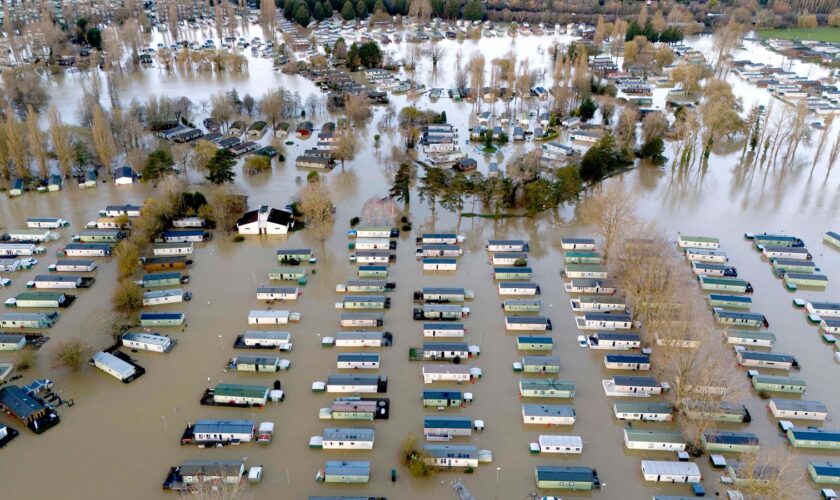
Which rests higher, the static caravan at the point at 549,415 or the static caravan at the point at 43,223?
the static caravan at the point at 43,223

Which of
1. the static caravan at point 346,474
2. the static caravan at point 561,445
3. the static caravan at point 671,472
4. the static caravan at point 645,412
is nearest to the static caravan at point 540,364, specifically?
the static caravan at point 645,412

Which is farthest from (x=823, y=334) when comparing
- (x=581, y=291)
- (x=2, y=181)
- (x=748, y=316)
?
(x=2, y=181)

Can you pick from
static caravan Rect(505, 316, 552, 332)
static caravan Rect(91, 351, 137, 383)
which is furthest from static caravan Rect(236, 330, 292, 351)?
static caravan Rect(505, 316, 552, 332)

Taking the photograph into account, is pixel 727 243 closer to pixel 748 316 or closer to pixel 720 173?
pixel 748 316

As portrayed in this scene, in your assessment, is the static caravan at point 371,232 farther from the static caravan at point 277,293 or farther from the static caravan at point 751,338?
the static caravan at point 751,338

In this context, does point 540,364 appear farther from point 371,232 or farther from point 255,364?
point 371,232

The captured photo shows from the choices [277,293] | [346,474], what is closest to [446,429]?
[346,474]

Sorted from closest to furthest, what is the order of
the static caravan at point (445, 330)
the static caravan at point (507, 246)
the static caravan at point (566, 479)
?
the static caravan at point (566, 479) → the static caravan at point (445, 330) → the static caravan at point (507, 246)

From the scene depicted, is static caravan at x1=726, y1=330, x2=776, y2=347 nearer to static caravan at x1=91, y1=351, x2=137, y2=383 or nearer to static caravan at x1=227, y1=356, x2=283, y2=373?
static caravan at x1=227, y1=356, x2=283, y2=373
